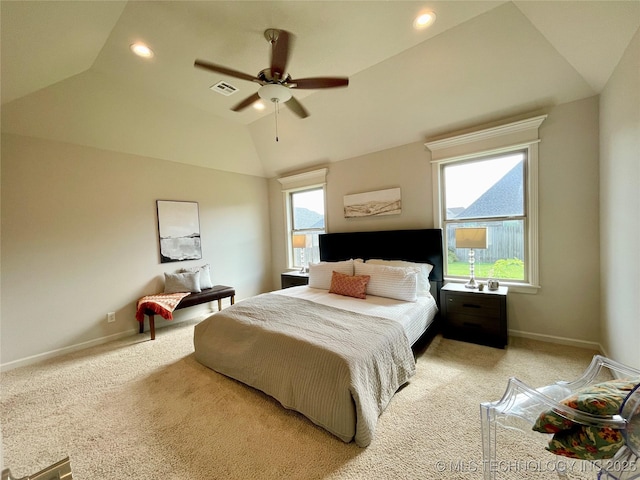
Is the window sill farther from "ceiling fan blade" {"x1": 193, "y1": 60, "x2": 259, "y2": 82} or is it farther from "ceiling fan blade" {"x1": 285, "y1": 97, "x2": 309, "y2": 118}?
"ceiling fan blade" {"x1": 193, "y1": 60, "x2": 259, "y2": 82}

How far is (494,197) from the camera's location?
10.3ft

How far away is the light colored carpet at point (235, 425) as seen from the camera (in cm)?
146

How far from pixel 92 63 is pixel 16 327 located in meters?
2.89

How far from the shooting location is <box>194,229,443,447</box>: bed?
5.41 feet

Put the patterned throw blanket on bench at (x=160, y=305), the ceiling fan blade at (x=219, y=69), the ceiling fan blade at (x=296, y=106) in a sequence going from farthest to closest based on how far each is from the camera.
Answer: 1. the patterned throw blanket on bench at (x=160, y=305)
2. the ceiling fan blade at (x=296, y=106)
3. the ceiling fan blade at (x=219, y=69)

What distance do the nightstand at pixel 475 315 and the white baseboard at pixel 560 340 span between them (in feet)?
1.34

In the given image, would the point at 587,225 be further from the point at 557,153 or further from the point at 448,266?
the point at 448,266

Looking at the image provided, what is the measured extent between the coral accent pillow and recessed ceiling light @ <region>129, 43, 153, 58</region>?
2997 millimetres

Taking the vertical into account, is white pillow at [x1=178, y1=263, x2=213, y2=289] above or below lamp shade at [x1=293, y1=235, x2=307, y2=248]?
below

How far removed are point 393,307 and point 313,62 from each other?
2.63 meters

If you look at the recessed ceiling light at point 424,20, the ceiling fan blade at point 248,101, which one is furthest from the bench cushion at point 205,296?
the recessed ceiling light at point 424,20

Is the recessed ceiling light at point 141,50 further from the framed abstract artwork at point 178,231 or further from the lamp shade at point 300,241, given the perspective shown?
the lamp shade at point 300,241

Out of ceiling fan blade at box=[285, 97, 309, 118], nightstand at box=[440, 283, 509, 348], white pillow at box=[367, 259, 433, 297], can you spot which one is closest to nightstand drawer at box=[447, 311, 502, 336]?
nightstand at box=[440, 283, 509, 348]

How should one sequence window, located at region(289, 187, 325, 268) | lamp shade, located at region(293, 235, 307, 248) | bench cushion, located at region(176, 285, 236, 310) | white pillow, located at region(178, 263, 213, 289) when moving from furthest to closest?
1. window, located at region(289, 187, 325, 268)
2. lamp shade, located at region(293, 235, 307, 248)
3. white pillow, located at region(178, 263, 213, 289)
4. bench cushion, located at region(176, 285, 236, 310)
